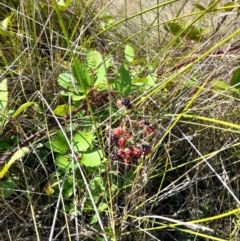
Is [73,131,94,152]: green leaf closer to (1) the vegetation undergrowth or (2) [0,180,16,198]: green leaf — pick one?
(1) the vegetation undergrowth

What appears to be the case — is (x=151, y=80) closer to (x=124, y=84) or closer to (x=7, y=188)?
(x=124, y=84)

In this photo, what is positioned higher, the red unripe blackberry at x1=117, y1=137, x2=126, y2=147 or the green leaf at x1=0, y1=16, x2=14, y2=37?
the red unripe blackberry at x1=117, y1=137, x2=126, y2=147

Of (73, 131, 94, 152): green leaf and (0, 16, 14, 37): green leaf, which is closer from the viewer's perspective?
(73, 131, 94, 152): green leaf

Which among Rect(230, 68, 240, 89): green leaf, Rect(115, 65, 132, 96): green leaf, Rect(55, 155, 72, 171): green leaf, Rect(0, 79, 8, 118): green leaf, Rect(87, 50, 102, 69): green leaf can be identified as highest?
Rect(230, 68, 240, 89): green leaf

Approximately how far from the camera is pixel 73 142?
932mm

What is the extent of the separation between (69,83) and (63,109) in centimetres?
5

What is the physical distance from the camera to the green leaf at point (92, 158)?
903 mm

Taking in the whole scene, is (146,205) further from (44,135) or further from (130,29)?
(130,29)

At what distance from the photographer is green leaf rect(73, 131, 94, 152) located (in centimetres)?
92

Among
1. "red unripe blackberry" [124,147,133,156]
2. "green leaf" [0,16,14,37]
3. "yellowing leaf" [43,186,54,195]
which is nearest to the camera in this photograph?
"red unripe blackberry" [124,147,133,156]

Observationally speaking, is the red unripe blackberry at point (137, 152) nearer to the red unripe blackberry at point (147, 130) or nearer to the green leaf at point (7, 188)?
the red unripe blackberry at point (147, 130)

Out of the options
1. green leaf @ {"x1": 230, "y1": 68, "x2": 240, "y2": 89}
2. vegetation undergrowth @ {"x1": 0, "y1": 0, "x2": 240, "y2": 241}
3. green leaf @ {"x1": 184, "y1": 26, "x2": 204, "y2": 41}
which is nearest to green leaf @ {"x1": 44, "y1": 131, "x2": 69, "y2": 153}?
vegetation undergrowth @ {"x1": 0, "y1": 0, "x2": 240, "y2": 241}

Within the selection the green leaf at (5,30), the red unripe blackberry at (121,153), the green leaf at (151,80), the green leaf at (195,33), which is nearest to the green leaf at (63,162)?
the red unripe blackberry at (121,153)

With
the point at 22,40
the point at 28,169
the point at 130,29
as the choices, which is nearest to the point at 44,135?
the point at 28,169
